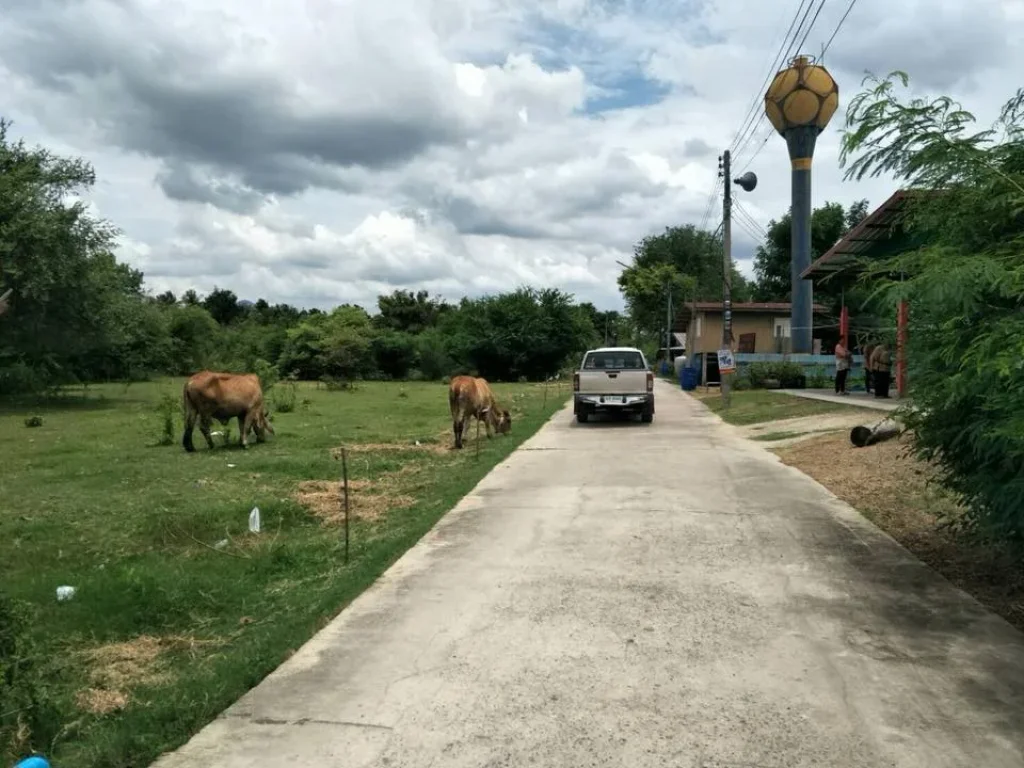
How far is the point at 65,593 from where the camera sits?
652 cm

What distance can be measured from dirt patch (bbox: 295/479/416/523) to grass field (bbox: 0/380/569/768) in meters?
0.04

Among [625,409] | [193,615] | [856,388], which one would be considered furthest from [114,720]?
[856,388]

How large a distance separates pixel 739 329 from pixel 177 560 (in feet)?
139

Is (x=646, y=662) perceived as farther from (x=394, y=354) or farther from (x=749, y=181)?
(x=394, y=354)

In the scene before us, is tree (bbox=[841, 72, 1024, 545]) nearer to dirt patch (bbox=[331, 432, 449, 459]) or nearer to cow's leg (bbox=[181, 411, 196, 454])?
dirt patch (bbox=[331, 432, 449, 459])

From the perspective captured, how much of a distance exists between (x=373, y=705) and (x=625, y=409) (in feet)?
51.1

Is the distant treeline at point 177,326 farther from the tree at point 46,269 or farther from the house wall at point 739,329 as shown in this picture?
the house wall at point 739,329

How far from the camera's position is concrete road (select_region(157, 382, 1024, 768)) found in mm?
3744

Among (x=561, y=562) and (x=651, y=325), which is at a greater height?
(x=651, y=325)

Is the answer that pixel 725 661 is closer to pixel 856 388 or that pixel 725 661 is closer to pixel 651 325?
pixel 856 388

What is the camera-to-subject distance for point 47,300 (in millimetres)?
27922

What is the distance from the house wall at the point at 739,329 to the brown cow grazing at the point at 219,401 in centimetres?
3316

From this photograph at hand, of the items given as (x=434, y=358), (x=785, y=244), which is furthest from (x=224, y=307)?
(x=785, y=244)

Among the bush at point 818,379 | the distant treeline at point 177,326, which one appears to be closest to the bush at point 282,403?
the distant treeline at point 177,326
